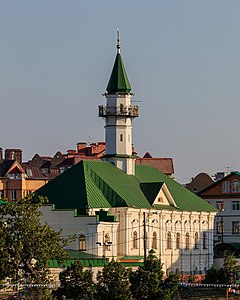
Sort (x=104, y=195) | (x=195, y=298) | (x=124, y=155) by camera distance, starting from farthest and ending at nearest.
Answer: (x=124, y=155) < (x=104, y=195) < (x=195, y=298)

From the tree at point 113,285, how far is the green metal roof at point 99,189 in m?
28.6

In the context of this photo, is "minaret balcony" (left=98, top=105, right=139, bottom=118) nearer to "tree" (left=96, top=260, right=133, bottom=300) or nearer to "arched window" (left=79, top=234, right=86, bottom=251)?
"arched window" (left=79, top=234, right=86, bottom=251)

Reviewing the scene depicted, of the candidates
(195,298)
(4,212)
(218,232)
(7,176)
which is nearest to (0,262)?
(4,212)

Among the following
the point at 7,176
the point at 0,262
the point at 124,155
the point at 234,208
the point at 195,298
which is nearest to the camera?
the point at 0,262

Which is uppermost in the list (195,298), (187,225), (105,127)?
(105,127)

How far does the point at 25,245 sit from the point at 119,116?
41.4m

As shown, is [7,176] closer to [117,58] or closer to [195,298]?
[117,58]

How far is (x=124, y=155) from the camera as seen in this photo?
353 ft

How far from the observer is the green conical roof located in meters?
108

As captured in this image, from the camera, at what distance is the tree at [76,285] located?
6844 cm

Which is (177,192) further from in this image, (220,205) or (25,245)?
(25,245)

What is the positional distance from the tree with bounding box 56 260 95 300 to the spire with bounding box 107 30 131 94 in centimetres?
4027

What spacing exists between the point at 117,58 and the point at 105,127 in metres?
5.82

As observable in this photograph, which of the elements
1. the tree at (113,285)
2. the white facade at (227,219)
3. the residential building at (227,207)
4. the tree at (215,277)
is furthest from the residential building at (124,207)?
the tree at (113,285)
